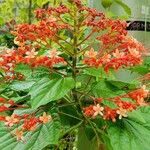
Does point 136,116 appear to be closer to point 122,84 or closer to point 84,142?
point 122,84

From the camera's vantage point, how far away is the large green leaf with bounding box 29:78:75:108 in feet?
3.02

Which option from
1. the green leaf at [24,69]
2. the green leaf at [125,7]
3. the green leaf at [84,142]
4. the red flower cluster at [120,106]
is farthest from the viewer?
the green leaf at [125,7]

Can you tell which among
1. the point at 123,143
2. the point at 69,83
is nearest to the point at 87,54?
the point at 69,83

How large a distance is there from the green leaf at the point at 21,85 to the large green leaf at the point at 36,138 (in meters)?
0.10

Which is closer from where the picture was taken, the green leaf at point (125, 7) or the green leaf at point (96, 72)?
the green leaf at point (96, 72)

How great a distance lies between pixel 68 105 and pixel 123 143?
154mm

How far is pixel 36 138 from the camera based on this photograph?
98cm

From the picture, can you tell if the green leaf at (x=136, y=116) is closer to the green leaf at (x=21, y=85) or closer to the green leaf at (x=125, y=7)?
the green leaf at (x=21, y=85)

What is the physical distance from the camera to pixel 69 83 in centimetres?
95

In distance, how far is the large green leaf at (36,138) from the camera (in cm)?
96

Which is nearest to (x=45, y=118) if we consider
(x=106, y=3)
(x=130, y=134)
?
(x=130, y=134)

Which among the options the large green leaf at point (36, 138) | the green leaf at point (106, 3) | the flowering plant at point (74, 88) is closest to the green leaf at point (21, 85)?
the flowering plant at point (74, 88)

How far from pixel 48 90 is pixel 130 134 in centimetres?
19

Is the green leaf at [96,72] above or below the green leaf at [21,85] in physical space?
above
